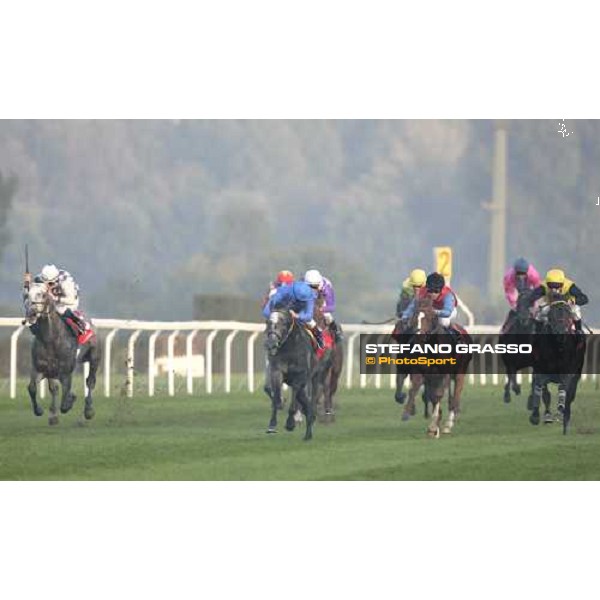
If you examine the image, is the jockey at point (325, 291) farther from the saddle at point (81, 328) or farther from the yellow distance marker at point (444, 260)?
the yellow distance marker at point (444, 260)

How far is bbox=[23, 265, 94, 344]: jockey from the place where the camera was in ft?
45.9

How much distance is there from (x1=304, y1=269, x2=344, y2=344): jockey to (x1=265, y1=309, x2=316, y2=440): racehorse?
913mm

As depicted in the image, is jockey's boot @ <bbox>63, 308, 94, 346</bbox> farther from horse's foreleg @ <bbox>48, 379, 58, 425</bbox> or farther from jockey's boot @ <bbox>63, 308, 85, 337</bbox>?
horse's foreleg @ <bbox>48, 379, 58, 425</bbox>

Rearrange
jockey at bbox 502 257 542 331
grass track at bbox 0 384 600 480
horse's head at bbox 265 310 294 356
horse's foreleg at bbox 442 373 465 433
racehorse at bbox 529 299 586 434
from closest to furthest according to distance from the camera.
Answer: grass track at bbox 0 384 600 480 → horse's head at bbox 265 310 294 356 → racehorse at bbox 529 299 586 434 → horse's foreleg at bbox 442 373 465 433 → jockey at bbox 502 257 542 331

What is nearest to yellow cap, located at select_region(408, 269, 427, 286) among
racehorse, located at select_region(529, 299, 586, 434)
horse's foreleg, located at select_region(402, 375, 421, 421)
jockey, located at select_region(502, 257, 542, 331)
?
horse's foreleg, located at select_region(402, 375, 421, 421)

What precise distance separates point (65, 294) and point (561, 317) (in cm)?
464

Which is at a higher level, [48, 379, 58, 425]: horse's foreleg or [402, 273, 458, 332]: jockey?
[402, 273, 458, 332]: jockey

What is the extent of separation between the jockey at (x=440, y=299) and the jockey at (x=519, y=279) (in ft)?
9.21

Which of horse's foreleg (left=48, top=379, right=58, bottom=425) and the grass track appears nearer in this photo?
the grass track

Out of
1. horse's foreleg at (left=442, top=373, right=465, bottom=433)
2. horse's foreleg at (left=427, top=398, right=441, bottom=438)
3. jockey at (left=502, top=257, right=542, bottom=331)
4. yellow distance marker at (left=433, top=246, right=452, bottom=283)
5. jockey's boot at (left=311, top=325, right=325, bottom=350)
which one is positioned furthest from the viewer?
yellow distance marker at (left=433, top=246, right=452, bottom=283)

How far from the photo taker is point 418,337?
13.0 meters

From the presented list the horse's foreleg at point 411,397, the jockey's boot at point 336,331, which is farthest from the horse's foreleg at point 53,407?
the horse's foreleg at point 411,397

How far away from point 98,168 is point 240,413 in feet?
59.5

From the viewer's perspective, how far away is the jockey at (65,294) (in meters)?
14.0
